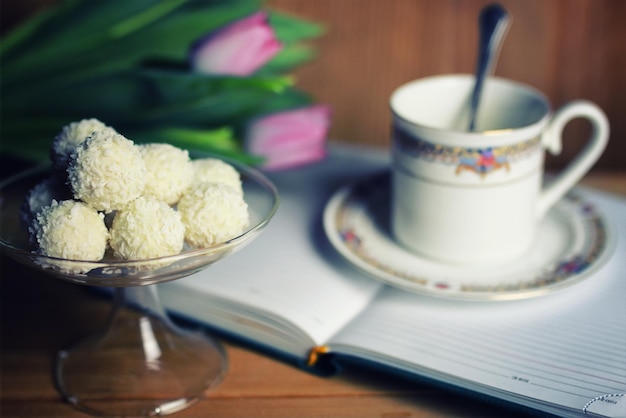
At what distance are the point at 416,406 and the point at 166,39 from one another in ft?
1.25

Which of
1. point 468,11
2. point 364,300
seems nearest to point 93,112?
point 364,300

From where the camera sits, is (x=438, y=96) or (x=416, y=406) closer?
(x=416, y=406)

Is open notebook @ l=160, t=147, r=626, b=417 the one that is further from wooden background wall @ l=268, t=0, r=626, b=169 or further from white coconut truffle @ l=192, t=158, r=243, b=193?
wooden background wall @ l=268, t=0, r=626, b=169

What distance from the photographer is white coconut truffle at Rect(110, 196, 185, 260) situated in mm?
426

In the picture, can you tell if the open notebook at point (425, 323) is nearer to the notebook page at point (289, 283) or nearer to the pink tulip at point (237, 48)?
the notebook page at point (289, 283)

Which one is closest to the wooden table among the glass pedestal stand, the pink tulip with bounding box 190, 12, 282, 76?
the glass pedestal stand

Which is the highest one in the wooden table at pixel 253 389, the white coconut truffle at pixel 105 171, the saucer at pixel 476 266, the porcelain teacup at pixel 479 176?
the white coconut truffle at pixel 105 171

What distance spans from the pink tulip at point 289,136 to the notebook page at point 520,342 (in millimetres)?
149

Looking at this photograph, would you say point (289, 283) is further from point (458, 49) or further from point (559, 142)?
point (458, 49)

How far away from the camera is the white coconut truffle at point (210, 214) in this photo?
45 centimetres

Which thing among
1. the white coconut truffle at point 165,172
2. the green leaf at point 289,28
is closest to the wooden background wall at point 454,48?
the green leaf at point 289,28

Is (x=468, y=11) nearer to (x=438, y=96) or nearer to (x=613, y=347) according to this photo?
(x=438, y=96)

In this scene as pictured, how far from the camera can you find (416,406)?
19.4 inches

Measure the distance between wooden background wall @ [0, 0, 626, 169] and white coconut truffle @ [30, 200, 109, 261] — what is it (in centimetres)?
47
